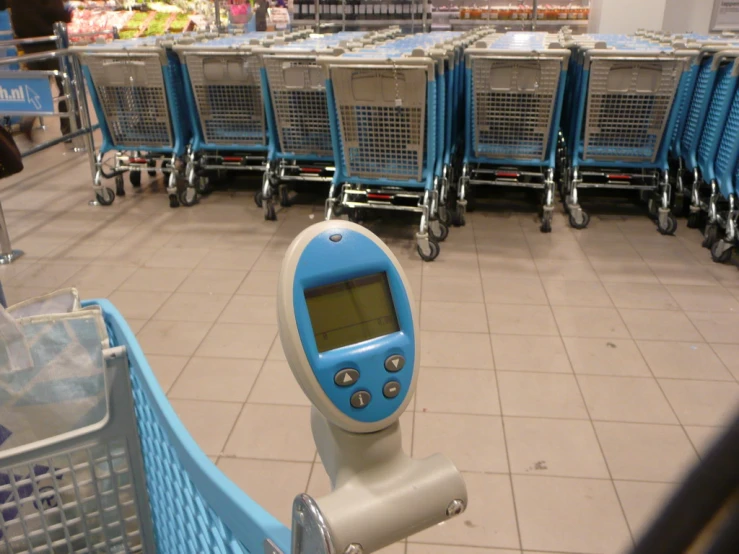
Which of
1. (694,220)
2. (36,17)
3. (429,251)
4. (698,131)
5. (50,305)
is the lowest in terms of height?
(694,220)

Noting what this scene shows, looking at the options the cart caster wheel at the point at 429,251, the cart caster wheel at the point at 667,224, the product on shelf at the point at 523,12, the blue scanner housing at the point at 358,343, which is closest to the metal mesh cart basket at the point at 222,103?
the cart caster wheel at the point at 429,251

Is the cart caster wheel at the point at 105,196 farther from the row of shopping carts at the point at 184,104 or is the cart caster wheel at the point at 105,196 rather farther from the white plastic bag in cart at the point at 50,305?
the white plastic bag in cart at the point at 50,305

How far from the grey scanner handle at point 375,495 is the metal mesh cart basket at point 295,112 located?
384 centimetres

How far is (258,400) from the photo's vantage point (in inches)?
108

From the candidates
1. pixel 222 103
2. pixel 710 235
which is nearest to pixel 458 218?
pixel 710 235

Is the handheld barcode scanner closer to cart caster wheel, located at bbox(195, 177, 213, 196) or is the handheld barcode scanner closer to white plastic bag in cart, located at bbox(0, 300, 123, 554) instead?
white plastic bag in cart, located at bbox(0, 300, 123, 554)

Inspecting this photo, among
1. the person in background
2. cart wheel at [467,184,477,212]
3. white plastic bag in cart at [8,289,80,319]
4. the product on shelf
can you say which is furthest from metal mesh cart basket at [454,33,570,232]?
the product on shelf

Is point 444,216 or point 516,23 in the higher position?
point 516,23

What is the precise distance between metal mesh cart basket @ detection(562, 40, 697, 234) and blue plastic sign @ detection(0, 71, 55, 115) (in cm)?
376

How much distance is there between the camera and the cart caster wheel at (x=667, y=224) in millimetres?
4523

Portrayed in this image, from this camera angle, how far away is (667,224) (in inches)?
178

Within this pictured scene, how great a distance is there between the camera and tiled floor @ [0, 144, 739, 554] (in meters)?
2.28

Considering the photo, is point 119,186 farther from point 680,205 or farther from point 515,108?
point 680,205

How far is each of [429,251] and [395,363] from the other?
3.24 metres
